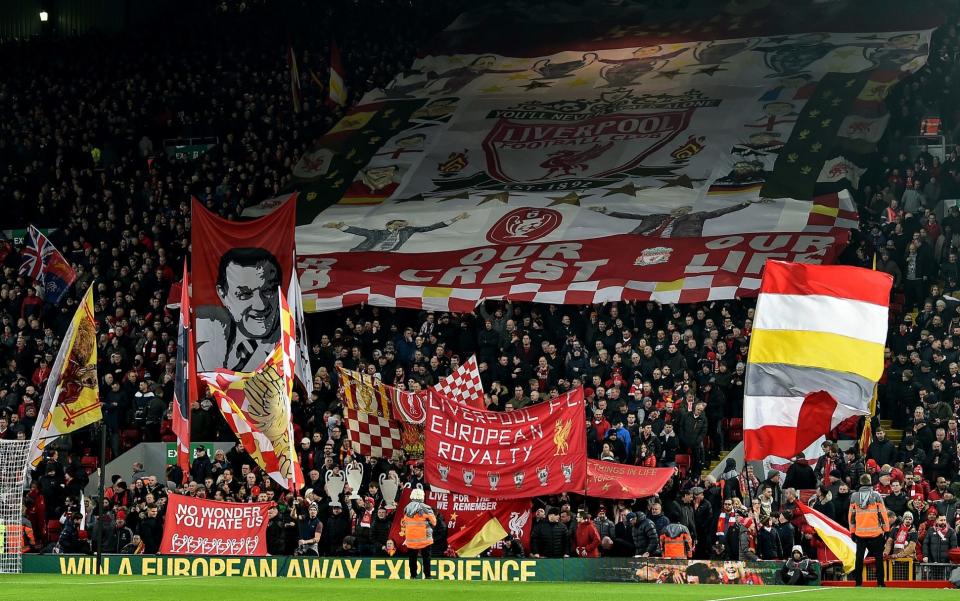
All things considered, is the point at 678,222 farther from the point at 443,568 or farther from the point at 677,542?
the point at 443,568

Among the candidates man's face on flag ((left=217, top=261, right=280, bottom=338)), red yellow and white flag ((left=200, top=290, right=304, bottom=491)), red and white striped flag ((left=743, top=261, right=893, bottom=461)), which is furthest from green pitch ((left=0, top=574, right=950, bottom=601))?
man's face on flag ((left=217, top=261, right=280, bottom=338))

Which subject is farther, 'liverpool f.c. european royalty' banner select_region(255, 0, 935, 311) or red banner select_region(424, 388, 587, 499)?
'liverpool f.c. european royalty' banner select_region(255, 0, 935, 311)

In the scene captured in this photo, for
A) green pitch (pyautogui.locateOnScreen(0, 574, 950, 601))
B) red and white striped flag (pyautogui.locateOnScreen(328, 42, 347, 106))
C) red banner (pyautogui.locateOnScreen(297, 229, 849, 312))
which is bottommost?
green pitch (pyautogui.locateOnScreen(0, 574, 950, 601))

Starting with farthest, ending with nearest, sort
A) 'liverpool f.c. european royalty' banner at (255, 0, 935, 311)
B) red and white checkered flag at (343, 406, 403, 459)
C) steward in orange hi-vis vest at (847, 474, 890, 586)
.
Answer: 'liverpool f.c. european royalty' banner at (255, 0, 935, 311) < red and white checkered flag at (343, 406, 403, 459) < steward in orange hi-vis vest at (847, 474, 890, 586)

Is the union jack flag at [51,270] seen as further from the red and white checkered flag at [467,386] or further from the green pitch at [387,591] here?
the green pitch at [387,591]

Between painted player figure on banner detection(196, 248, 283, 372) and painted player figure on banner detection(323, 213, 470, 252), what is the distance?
21.1 feet

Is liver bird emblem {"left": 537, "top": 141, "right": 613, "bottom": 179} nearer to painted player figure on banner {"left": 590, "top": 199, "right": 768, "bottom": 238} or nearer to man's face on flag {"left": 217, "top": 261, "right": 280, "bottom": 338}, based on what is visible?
painted player figure on banner {"left": 590, "top": 199, "right": 768, "bottom": 238}

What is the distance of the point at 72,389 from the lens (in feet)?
77.1

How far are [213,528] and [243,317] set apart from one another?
393 centimetres

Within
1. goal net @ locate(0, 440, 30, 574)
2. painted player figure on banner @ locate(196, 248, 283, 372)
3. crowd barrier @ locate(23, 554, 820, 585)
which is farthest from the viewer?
painted player figure on banner @ locate(196, 248, 283, 372)

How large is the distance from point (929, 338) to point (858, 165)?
779cm

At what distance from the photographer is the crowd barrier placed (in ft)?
66.6

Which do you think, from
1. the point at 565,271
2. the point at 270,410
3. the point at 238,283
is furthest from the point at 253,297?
the point at 565,271

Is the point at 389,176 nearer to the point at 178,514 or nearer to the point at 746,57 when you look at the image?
the point at 746,57
